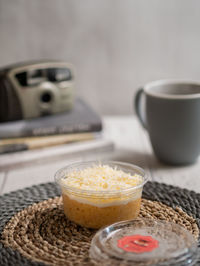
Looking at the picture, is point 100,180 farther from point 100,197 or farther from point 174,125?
point 174,125

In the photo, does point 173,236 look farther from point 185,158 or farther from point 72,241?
point 185,158

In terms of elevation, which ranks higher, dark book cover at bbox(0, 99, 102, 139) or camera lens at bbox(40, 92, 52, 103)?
camera lens at bbox(40, 92, 52, 103)

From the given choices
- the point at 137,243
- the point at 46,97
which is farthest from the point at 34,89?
the point at 137,243

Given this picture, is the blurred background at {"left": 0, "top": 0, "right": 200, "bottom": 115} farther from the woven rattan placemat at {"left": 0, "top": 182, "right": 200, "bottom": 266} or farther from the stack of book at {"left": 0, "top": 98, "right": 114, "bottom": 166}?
the woven rattan placemat at {"left": 0, "top": 182, "right": 200, "bottom": 266}

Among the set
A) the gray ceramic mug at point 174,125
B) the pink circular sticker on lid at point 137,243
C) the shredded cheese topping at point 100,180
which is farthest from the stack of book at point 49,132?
the pink circular sticker on lid at point 137,243

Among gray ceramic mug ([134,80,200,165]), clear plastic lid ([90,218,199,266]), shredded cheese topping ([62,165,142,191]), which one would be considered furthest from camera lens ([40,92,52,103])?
clear plastic lid ([90,218,199,266])

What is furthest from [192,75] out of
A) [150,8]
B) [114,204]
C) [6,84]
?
[114,204]
